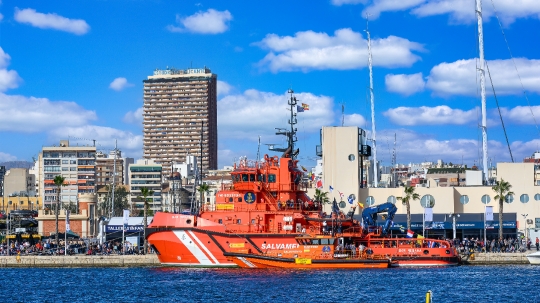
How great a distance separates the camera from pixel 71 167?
191250 mm

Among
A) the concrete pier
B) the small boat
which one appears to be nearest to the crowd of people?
the concrete pier

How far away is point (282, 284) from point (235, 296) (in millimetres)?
5634

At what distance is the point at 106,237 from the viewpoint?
86188 mm

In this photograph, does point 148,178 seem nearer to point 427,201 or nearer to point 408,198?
point 427,201

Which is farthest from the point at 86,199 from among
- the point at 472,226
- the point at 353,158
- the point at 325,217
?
the point at 325,217

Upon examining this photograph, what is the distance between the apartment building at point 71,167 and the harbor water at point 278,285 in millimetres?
126268

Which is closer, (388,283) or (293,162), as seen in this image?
(388,283)

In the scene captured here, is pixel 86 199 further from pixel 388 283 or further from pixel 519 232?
pixel 388 283

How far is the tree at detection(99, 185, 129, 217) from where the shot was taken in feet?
522

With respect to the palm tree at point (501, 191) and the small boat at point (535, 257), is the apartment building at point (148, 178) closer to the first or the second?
the palm tree at point (501, 191)

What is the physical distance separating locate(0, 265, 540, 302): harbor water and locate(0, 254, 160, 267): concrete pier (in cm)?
597

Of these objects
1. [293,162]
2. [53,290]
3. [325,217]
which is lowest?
[53,290]

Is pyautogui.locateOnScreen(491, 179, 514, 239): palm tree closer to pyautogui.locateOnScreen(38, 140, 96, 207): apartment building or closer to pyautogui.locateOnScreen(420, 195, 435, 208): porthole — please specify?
pyautogui.locateOnScreen(420, 195, 435, 208): porthole

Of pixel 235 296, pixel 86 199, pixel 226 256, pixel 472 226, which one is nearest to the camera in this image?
pixel 235 296
